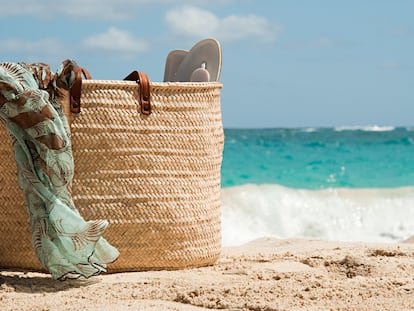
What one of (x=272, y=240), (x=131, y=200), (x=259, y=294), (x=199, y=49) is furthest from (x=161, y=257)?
(x=272, y=240)

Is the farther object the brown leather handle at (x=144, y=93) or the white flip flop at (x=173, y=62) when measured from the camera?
the white flip flop at (x=173, y=62)

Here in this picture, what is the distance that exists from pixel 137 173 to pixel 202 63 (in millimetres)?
599

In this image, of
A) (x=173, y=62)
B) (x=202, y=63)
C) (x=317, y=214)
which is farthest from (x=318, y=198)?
(x=202, y=63)

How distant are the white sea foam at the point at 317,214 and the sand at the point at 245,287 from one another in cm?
202

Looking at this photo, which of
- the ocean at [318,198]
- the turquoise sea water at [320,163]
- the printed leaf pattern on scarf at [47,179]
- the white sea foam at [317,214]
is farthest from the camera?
the turquoise sea water at [320,163]

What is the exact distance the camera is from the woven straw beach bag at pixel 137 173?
8.28ft

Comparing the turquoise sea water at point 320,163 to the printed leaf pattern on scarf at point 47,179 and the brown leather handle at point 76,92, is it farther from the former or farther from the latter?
the printed leaf pattern on scarf at point 47,179

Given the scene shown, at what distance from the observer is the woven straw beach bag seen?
8.28 ft

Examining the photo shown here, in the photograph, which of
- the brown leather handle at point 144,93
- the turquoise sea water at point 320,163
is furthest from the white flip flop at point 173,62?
the turquoise sea water at point 320,163

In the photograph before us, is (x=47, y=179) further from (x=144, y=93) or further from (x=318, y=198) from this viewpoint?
(x=318, y=198)

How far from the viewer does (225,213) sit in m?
6.12

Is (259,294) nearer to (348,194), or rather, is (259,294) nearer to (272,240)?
(272,240)

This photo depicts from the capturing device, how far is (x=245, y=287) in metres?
2.20

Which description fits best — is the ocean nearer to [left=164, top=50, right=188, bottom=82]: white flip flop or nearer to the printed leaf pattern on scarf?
[left=164, top=50, right=188, bottom=82]: white flip flop
